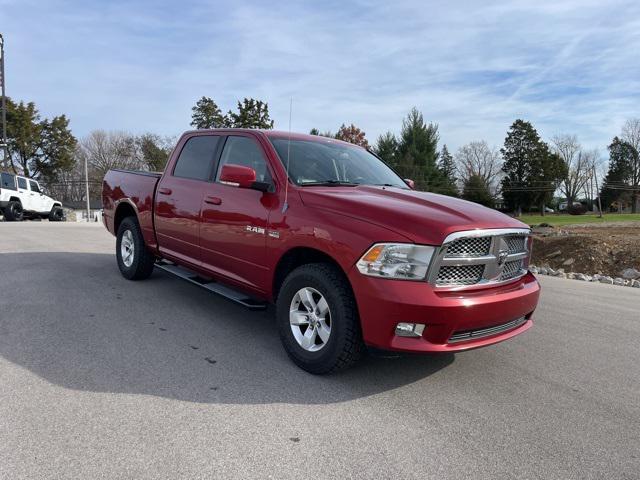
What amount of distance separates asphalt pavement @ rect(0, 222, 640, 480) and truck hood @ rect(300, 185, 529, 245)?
46.4 inches

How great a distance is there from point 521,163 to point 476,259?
2727 inches

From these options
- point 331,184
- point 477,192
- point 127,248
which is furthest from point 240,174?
point 477,192

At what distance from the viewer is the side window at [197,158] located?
16.0 ft

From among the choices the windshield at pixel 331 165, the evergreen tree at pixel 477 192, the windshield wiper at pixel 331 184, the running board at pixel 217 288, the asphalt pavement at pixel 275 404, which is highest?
the evergreen tree at pixel 477 192

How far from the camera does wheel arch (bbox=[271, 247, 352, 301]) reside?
3498 millimetres

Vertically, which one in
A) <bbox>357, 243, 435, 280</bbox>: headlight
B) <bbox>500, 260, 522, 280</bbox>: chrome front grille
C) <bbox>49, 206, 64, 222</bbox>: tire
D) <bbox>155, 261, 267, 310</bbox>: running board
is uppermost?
<bbox>357, 243, 435, 280</bbox>: headlight

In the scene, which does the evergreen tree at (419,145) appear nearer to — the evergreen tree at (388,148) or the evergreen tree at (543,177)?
the evergreen tree at (388,148)

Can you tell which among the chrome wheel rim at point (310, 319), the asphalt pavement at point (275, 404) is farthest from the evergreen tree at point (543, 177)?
the chrome wheel rim at point (310, 319)

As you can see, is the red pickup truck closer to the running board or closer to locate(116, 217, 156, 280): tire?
the running board

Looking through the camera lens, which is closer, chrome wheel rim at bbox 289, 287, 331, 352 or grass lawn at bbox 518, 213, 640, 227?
chrome wheel rim at bbox 289, 287, 331, 352

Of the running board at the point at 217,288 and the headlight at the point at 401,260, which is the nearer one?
the headlight at the point at 401,260

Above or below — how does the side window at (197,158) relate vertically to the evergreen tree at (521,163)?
below

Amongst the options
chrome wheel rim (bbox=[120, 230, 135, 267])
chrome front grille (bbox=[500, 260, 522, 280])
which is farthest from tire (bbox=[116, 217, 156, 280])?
chrome front grille (bbox=[500, 260, 522, 280])

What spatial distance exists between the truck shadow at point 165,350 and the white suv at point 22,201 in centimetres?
1726
